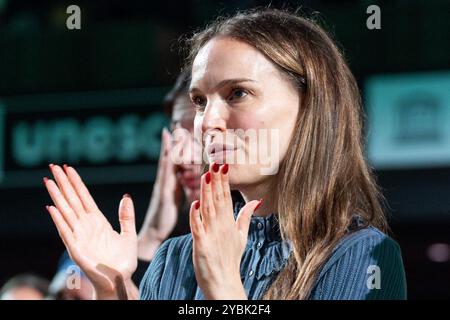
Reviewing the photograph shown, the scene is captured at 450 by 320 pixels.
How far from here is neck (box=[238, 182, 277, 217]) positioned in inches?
50.3

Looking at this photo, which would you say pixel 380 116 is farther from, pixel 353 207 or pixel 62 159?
pixel 353 207

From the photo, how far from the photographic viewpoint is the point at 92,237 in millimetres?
1197

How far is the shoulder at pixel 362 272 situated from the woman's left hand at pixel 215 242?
0.15 metres

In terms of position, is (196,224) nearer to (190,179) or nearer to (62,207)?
(62,207)

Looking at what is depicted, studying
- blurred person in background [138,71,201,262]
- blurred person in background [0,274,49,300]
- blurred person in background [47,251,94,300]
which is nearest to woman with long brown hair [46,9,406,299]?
blurred person in background [47,251,94,300]

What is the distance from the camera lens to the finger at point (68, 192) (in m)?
1.21

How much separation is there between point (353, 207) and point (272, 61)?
9.4 inches

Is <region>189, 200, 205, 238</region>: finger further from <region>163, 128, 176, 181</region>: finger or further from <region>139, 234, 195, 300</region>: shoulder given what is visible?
<region>163, 128, 176, 181</region>: finger

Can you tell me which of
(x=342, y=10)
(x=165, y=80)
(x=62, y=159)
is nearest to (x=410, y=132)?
(x=342, y=10)

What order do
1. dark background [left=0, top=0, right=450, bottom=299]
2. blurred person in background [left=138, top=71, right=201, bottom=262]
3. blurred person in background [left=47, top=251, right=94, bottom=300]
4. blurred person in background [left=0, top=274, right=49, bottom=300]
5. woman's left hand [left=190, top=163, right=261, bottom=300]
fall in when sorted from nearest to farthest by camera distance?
woman's left hand [left=190, top=163, right=261, bottom=300] → blurred person in background [left=47, top=251, right=94, bottom=300] → blurred person in background [left=138, top=71, right=201, bottom=262] → blurred person in background [left=0, top=274, right=49, bottom=300] → dark background [left=0, top=0, right=450, bottom=299]

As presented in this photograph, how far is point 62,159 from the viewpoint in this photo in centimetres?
397

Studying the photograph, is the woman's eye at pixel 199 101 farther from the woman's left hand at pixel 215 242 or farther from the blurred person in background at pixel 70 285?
the blurred person in background at pixel 70 285

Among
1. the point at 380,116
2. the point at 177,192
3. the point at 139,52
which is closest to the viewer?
the point at 177,192

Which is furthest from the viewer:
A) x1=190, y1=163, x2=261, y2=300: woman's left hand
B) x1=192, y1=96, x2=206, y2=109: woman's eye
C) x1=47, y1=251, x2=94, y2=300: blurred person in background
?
x1=47, y1=251, x2=94, y2=300: blurred person in background
